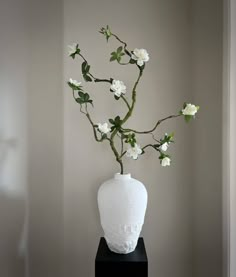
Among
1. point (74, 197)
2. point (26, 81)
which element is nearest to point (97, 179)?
point (74, 197)

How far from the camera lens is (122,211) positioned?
1.38 m

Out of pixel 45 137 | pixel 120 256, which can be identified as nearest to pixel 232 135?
pixel 120 256

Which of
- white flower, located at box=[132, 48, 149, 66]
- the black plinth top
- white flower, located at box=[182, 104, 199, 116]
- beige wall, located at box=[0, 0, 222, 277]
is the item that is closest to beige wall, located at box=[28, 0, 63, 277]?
beige wall, located at box=[0, 0, 222, 277]

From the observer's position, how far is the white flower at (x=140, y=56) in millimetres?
1402

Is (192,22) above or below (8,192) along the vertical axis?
above

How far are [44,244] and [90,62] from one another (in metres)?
1.14

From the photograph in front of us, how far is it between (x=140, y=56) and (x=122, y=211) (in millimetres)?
729

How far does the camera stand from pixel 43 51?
184cm

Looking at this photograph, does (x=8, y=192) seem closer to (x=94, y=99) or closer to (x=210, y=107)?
(x=94, y=99)

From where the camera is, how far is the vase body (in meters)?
1.39

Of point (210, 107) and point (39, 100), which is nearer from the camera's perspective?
point (210, 107)

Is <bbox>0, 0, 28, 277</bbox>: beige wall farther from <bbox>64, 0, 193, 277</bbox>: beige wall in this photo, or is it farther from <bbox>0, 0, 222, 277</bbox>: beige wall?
<bbox>64, 0, 193, 277</bbox>: beige wall

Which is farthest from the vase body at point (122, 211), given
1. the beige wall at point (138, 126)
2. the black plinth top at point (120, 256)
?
the beige wall at point (138, 126)

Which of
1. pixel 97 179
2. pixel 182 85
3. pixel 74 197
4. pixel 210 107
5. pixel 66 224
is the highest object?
pixel 182 85
